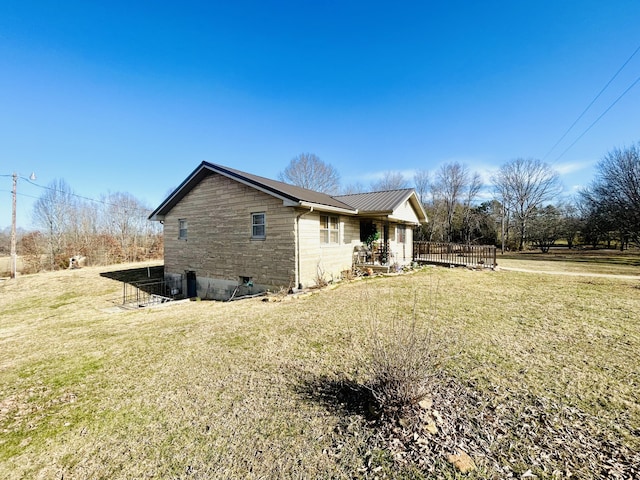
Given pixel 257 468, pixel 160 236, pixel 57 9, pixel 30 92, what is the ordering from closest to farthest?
pixel 257 468 → pixel 57 9 → pixel 30 92 → pixel 160 236

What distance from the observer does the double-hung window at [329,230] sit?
453 inches

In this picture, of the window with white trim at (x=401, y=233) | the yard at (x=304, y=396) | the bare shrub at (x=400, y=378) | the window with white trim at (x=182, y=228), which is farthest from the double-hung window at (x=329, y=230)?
the bare shrub at (x=400, y=378)

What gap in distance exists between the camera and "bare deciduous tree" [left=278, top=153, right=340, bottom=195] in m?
32.3

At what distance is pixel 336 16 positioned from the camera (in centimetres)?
1163

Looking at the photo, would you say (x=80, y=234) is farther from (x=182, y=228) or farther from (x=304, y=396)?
(x=304, y=396)

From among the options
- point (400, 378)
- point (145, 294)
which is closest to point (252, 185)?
point (145, 294)

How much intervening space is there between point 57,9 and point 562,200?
48.5 m

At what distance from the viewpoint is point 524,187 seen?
34281mm

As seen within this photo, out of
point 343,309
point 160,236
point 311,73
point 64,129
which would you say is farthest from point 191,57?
point 160,236

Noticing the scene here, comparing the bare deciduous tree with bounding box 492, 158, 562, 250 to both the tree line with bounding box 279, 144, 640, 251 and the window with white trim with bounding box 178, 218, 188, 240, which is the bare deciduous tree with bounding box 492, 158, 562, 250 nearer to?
the tree line with bounding box 279, 144, 640, 251

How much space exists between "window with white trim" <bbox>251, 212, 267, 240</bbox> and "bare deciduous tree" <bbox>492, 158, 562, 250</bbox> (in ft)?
113

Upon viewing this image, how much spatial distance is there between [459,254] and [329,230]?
1175 centimetres

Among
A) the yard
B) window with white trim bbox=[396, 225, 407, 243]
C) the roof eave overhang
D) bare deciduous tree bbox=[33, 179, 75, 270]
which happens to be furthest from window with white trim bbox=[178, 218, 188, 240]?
bare deciduous tree bbox=[33, 179, 75, 270]

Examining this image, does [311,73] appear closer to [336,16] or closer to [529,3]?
[336,16]
